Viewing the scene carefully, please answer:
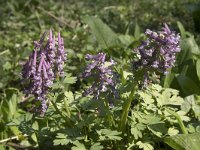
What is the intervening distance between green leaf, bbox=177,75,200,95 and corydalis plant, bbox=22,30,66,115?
116 centimetres

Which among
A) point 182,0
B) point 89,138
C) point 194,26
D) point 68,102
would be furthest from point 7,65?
point 182,0

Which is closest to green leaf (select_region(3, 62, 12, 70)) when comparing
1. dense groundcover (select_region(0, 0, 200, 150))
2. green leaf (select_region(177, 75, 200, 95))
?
dense groundcover (select_region(0, 0, 200, 150))

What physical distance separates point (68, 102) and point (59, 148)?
0.28 metres

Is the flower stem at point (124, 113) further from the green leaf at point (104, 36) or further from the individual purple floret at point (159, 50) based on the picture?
the green leaf at point (104, 36)

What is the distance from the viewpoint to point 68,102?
2.54 metres

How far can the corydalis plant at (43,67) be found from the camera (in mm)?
2068

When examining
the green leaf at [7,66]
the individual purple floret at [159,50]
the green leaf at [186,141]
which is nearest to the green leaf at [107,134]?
the green leaf at [186,141]

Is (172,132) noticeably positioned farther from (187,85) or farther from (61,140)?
(187,85)

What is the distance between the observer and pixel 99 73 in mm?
2090

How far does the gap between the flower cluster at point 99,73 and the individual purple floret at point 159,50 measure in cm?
19

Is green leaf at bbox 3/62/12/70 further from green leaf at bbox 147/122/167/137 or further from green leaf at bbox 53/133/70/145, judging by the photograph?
green leaf at bbox 147/122/167/137

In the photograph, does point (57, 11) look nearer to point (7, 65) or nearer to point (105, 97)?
point (7, 65)

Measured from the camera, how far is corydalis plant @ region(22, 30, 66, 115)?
2068 millimetres

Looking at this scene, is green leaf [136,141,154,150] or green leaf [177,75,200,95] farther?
green leaf [177,75,200,95]
